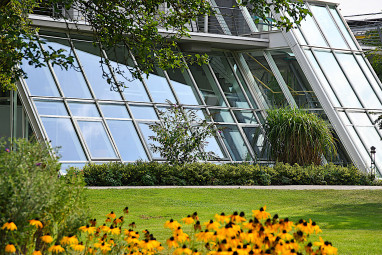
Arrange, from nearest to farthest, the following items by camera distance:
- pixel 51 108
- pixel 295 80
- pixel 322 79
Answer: pixel 51 108 < pixel 322 79 < pixel 295 80

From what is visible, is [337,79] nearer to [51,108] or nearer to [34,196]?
[51,108]

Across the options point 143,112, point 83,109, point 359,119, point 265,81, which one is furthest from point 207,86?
point 359,119

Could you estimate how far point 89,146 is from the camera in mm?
16359

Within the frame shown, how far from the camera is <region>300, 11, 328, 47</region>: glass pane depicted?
20750 millimetres

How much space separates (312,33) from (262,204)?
1037cm

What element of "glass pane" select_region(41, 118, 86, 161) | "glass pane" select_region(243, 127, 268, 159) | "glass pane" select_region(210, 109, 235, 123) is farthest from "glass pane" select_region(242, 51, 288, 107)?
"glass pane" select_region(41, 118, 86, 161)

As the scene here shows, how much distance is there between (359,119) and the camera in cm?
1934

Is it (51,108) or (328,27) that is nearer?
(51,108)

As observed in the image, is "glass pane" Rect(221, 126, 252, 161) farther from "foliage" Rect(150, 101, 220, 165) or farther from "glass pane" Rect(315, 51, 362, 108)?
"glass pane" Rect(315, 51, 362, 108)

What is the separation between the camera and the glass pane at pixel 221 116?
781 inches

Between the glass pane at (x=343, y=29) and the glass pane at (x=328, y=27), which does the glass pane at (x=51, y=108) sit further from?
the glass pane at (x=343, y=29)

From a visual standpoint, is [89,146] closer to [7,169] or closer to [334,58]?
[334,58]

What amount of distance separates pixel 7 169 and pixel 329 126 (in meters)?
15.5

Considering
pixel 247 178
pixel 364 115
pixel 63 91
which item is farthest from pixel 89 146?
pixel 364 115
